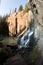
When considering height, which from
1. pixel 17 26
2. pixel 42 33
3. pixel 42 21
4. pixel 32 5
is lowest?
pixel 17 26

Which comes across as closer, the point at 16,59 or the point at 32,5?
the point at 16,59

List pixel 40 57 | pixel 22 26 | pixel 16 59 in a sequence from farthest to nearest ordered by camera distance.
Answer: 1. pixel 22 26
2. pixel 40 57
3. pixel 16 59

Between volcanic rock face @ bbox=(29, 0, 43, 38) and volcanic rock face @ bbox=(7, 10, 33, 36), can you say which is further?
volcanic rock face @ bbox=(7, 10, 33, 36)

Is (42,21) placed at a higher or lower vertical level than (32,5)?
lower

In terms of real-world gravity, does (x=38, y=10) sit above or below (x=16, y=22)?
above

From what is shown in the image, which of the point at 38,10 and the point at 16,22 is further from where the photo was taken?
the point at 16,22

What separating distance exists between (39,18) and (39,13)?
0.18 m

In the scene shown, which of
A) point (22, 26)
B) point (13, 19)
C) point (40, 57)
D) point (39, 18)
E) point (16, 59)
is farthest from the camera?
point (13, 19)

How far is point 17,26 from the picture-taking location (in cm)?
2141

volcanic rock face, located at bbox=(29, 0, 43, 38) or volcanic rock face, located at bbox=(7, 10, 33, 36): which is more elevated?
volcanic rock face, located at bbox=(29, 0, 43, 38)

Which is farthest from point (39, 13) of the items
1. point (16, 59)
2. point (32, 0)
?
point (16, 59)

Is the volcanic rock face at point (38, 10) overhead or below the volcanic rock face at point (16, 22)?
overhead

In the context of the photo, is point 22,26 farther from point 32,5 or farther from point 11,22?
point 32,5

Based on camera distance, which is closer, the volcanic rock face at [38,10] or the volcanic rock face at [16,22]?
the volcanic rock face at [38,10]
